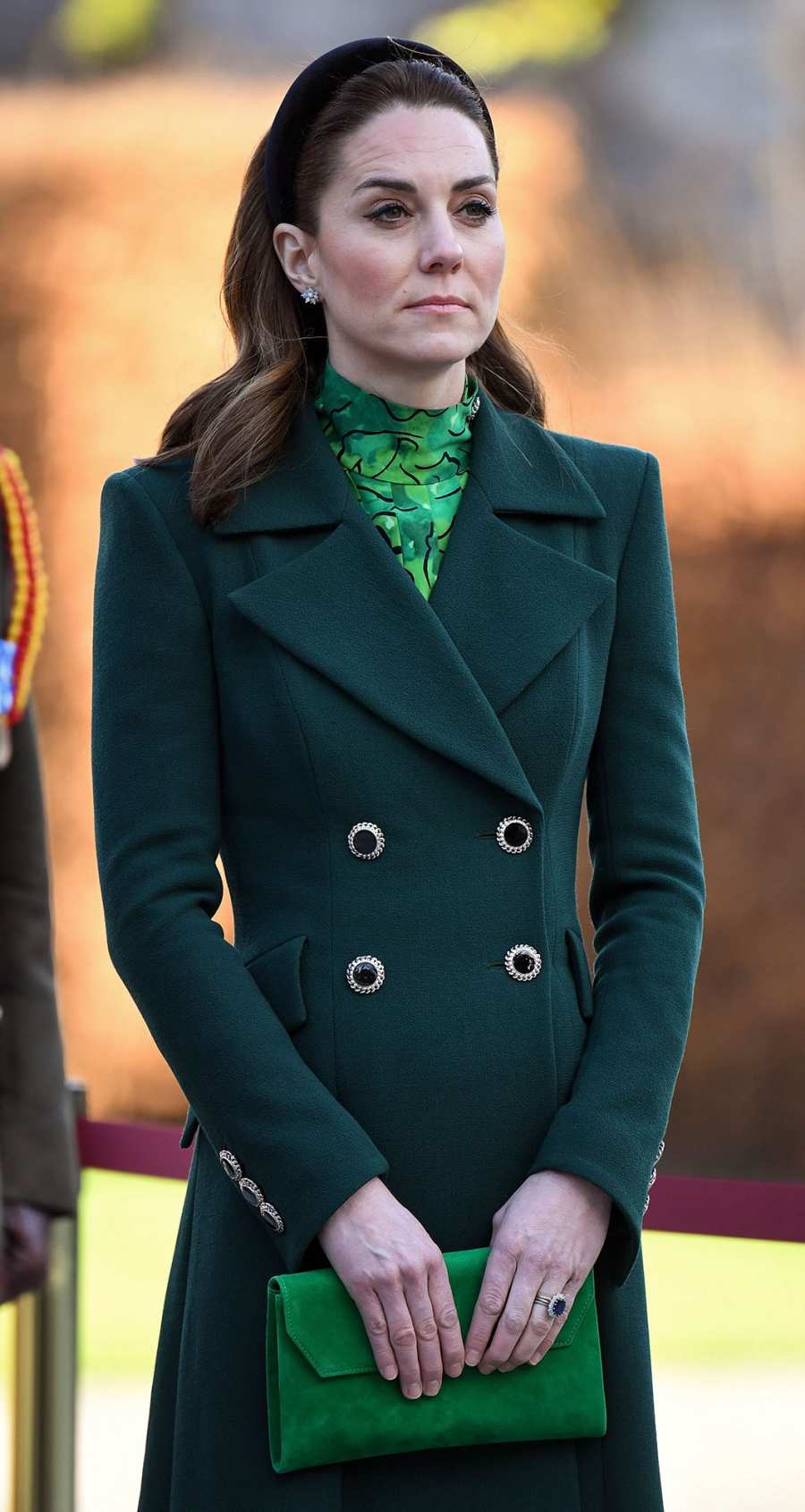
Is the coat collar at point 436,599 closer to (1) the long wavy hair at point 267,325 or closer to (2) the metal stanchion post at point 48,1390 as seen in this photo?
(1) the long wavy hair at point 267,325

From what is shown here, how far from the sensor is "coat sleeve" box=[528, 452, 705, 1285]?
1.50m

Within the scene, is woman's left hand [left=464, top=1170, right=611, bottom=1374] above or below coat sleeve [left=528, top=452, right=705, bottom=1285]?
below

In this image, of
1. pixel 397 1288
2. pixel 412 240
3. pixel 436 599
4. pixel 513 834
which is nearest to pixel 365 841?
pixel 513 834

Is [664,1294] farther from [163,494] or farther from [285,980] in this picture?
[163,494]

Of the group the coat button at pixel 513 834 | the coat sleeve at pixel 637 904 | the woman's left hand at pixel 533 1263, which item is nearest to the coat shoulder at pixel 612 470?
the coat sleeve at pixel 637 904

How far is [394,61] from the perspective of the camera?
165 cm

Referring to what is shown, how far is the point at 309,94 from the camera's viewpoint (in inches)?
65.7

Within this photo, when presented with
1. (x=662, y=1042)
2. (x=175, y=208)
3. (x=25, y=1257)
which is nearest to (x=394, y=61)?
(x=662, y=1042)

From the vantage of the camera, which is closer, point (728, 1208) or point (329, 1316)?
point (329, 1316)

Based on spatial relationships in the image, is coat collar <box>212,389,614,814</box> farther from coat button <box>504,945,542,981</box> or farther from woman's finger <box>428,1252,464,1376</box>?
woman's finger <box>428,1252,464,1376</box>

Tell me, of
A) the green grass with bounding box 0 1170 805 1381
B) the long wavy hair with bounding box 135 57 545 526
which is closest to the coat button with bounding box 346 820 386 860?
the long wavy hair with bounding box 135 57 545 526

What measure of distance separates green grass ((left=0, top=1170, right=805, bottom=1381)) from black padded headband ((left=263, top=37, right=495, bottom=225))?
2.54 m

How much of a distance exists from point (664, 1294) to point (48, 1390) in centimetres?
222

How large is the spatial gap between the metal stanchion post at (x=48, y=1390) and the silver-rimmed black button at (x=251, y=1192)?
1160 millimetres
